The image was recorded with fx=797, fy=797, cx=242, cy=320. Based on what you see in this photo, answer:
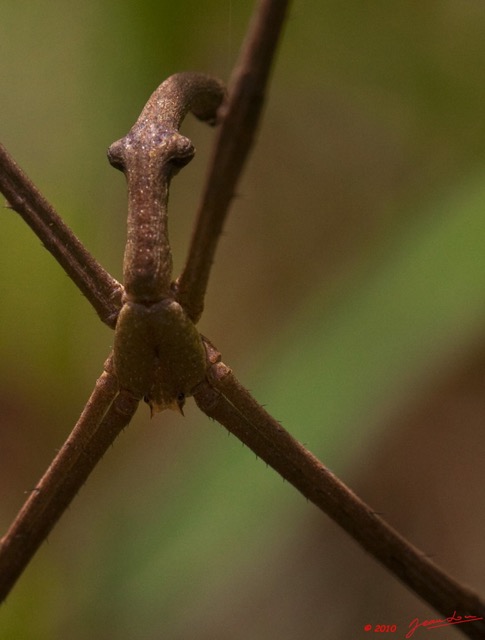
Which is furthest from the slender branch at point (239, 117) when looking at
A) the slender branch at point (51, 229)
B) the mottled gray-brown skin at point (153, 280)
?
the slender branch at point (51, 229)

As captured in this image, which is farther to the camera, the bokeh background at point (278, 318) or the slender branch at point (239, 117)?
the bokeh background at point (278, 318)

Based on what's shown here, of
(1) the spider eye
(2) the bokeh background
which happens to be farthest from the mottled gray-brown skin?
(2) the bokeh background

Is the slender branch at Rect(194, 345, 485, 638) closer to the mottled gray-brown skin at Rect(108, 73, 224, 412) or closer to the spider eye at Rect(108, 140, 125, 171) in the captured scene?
the mottled gray-brown skin at Rect(108, 73, 224, 412)

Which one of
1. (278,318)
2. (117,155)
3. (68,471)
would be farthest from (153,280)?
(278,318)

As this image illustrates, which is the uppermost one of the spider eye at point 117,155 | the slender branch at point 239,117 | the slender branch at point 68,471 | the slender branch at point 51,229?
the slender branch at point 239,117

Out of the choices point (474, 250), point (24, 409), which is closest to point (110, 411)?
point (474, 250)

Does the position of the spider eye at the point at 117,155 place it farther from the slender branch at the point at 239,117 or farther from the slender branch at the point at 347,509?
the slender branch at the point at 347,509

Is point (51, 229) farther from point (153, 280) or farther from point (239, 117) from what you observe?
point (239, 117)

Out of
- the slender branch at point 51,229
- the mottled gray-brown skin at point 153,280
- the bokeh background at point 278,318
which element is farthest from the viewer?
the bokeh background at point 278,318
